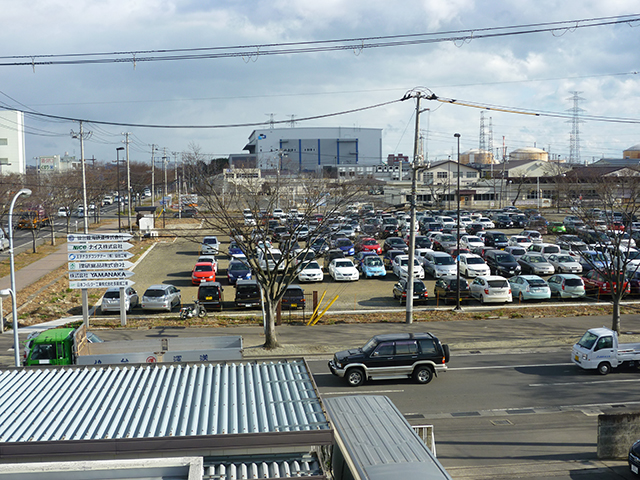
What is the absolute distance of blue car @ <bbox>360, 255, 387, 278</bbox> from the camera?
118 ft

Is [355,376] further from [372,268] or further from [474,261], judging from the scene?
[474,261]

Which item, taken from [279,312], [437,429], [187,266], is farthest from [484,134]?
[437,429]

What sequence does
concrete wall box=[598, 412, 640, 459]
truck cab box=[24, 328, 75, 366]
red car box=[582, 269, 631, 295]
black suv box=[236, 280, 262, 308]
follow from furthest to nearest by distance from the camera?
red car box=[582, 269, 631, 295], black suv box=[236, 280, 262, 308], truck cab box=[24, 328, 75, 366], concrete wall box=[598, 412, 640, 459]

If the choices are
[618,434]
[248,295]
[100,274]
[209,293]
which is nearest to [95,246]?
[100,274]

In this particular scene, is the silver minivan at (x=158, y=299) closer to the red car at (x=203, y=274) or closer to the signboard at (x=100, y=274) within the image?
the signboard at (x=100, y=274)

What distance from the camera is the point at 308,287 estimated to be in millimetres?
34062

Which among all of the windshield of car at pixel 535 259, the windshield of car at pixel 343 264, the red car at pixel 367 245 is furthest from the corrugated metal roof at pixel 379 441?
the red car at pixel 367 245

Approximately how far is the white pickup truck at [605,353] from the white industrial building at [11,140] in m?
102

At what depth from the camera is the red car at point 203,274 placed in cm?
3472

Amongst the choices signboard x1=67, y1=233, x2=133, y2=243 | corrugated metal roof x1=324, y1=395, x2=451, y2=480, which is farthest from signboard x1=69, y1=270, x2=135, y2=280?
corrugated metal roof x1=324, y1=395, x2=451, y2=480

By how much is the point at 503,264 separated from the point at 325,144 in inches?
4062

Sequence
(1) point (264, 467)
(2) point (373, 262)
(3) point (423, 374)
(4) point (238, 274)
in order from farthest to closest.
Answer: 1. (2) point (373, 262)
2. (4) point (238, 274)
3. (3) point (423, 374)
4. (1) point (264, 467)

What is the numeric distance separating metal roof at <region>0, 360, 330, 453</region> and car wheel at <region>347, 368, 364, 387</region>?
8.13m

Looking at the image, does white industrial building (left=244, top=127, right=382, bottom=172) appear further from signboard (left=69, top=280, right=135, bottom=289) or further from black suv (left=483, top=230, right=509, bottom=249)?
signboard (left=69, top=280, right=135, bottom=289)
